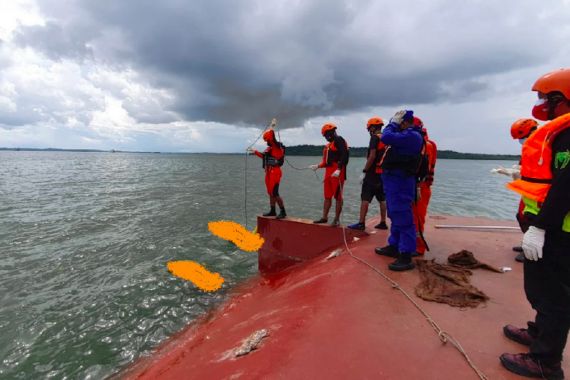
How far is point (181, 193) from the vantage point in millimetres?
20109

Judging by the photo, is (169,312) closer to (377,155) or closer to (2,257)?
(377,155)

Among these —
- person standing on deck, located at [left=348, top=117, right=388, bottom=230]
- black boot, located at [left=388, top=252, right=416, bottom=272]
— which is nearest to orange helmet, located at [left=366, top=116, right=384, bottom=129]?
person standing on deck, located at [left=348, top=117, right=388, bottom=230]

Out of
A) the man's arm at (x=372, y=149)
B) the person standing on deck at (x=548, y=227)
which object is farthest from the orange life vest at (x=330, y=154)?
the person standing on deck at (x=548, y=227)

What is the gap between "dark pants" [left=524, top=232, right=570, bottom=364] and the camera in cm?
204

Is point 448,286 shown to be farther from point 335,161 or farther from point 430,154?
point 335,161

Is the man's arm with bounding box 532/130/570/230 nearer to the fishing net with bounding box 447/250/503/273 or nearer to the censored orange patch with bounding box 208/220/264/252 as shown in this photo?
the fishing net with bounding box 447/250/503/273

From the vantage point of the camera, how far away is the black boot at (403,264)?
4242 mm

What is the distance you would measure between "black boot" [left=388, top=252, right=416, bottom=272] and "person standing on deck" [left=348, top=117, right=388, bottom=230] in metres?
1.67

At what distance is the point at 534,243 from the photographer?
208 centimetres

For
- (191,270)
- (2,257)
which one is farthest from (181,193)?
(191,270)

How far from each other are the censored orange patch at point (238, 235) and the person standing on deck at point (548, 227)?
5.69 metres

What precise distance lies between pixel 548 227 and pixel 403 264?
2433 mm

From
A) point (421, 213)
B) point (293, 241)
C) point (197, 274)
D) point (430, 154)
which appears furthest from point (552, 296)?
point (197, 274)

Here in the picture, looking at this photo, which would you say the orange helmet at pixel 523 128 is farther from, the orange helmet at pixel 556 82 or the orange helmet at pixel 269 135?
the orange helmet at pixel 269 135
